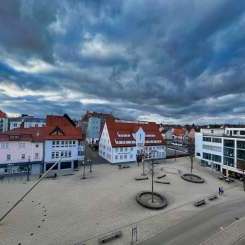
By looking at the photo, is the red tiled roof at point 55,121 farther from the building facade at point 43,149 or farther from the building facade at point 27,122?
the building facade at point 27,122

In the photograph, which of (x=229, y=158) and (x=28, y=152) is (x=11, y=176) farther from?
(x=229, y=158)

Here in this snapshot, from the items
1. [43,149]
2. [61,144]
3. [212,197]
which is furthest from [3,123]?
[212,197]

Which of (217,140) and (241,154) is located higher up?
(217,140)

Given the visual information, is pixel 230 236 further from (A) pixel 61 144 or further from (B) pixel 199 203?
(A) pixel 61 144

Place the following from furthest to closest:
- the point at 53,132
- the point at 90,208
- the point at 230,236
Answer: the point at 53,132 → the point at 90,208 → the point at 230,236

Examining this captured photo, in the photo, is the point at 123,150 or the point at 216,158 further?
the point at 123,150

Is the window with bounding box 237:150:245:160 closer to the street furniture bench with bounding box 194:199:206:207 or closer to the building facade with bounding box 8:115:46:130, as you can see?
the street furniture bench with bounding box 194:199:206:207

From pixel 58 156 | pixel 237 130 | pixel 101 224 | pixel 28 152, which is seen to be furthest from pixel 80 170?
pixel 237 130

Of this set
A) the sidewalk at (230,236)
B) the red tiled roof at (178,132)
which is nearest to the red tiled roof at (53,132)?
the sidewalk at (230,236)
